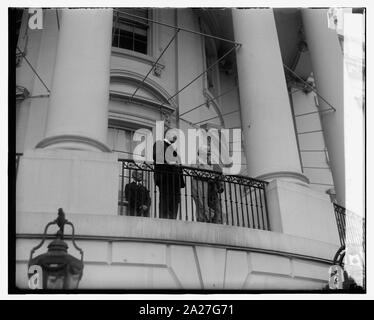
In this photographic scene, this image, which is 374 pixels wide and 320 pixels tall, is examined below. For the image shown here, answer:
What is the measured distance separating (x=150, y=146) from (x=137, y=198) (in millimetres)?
4214

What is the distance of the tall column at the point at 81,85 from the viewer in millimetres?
7949

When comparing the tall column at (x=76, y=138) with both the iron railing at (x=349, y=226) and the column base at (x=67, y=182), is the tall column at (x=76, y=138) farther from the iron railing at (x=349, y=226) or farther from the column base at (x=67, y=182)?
the iron railing at (x=349, y=226)

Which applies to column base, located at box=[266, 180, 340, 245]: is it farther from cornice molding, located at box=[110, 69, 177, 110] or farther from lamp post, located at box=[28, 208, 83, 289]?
cornice molding, located at box=[110, 69, 177, 110]

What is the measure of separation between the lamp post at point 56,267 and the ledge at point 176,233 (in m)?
0.28

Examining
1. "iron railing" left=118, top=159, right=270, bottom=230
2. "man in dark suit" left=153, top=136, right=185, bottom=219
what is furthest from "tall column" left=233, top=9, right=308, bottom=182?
"man in dark suit" left=153, top=136, right=185, bottom=219

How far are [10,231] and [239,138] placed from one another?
10.2 metres

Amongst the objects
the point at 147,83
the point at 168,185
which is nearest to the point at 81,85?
the point at 168,185

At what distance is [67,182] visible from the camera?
24.1 feet

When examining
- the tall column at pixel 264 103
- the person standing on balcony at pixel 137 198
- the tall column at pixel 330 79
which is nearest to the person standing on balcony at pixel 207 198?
the person standing on balcony at pixel 137 198

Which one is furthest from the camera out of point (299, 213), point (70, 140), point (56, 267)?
point (299, 213)

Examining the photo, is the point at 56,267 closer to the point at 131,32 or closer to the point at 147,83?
the point at 147,83

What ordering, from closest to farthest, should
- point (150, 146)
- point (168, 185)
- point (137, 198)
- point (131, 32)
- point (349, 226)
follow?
point (137, 198)
point (168, 185)
point (349, 226)
point (150, 146)
point (131, 32)

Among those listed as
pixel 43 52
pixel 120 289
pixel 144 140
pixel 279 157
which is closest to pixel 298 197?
pixel 279 157

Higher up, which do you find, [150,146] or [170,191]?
[150,146]
